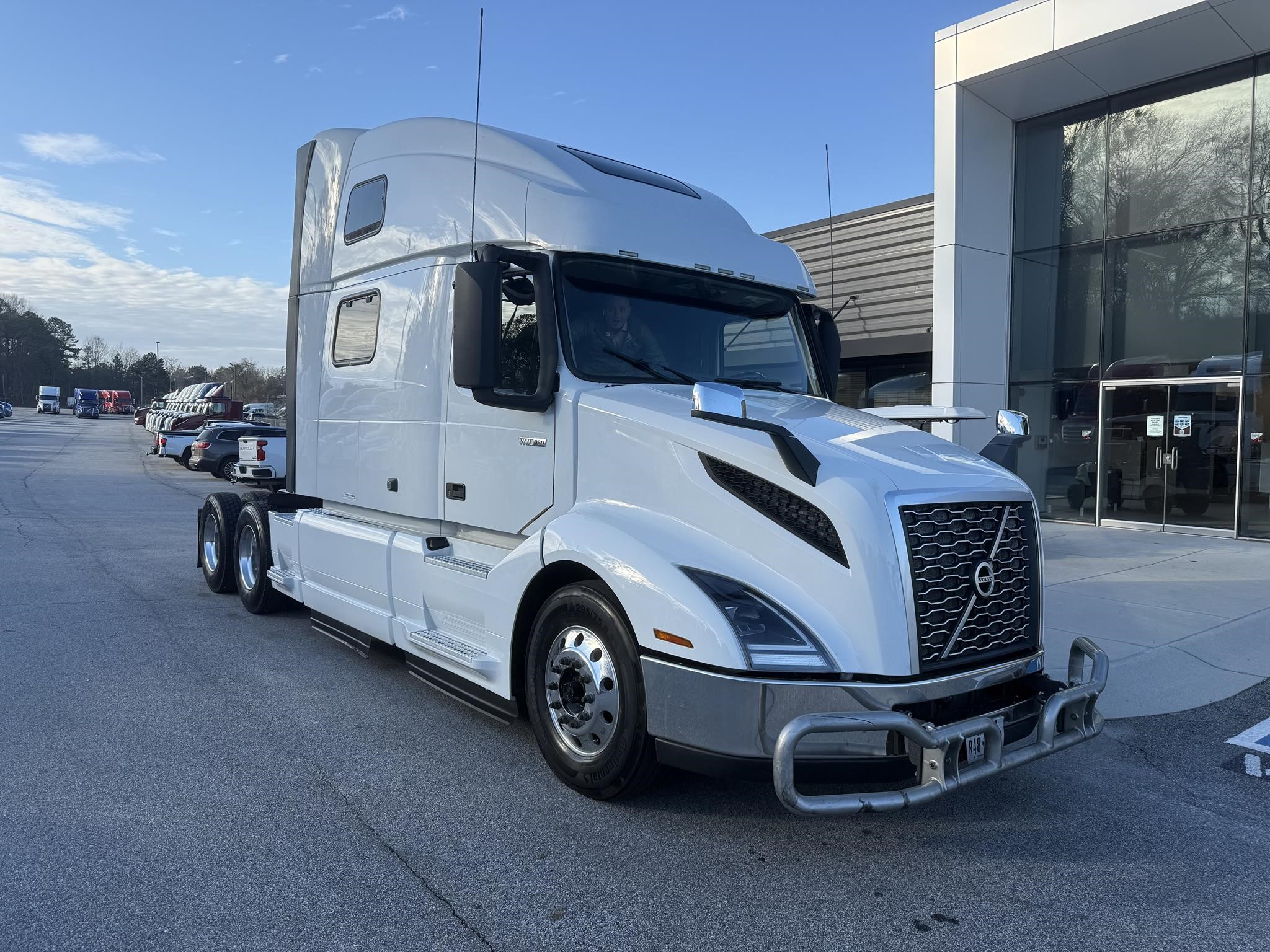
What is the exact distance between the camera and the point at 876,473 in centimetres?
360

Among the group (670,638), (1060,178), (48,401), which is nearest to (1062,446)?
(1060,178)

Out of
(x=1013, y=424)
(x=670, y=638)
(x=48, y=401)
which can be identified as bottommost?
(x=670, y=638)

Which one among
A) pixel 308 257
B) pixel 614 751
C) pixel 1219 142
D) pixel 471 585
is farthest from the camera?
pixel 1219 142

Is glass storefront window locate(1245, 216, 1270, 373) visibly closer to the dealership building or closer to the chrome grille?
the dealership building

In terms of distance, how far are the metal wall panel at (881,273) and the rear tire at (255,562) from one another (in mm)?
12572

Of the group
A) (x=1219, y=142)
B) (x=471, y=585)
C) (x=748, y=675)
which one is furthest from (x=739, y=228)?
(x=1219, y=142)

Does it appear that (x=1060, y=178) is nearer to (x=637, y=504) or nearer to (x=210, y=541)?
(x=210, y=541)

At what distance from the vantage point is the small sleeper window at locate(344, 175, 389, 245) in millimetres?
6005

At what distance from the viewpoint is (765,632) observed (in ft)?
11.4

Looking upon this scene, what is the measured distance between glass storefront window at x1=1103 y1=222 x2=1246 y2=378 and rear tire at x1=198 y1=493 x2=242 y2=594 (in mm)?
13533

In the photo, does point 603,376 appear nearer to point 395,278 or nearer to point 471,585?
point 471,585

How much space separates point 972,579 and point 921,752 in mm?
765

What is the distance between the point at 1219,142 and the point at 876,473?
1406 cm

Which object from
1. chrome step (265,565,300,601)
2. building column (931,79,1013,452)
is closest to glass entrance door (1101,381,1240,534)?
building column (931,79,1013,452)
